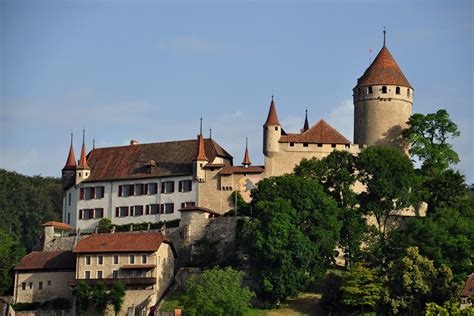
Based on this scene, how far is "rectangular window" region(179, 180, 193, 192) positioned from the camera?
9764 cm

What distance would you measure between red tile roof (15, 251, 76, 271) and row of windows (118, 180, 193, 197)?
8.50 meters

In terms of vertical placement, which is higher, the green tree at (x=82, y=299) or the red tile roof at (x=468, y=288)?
the red tile roof at (x=468, y=288)

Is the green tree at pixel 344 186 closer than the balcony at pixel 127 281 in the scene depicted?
No

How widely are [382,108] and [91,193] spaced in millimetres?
25028

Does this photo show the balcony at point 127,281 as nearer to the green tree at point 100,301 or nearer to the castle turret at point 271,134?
the green tree at point 100,301

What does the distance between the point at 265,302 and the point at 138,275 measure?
952 centimetres

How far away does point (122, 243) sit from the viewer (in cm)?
9012

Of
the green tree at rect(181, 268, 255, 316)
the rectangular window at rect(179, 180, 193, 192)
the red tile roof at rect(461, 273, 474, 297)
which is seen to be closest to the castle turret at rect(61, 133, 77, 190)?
the rectangular window at rect(179, 180, 193, 192)

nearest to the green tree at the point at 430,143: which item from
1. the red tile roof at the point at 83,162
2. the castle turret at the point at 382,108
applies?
the castle turret at the point at 382,108

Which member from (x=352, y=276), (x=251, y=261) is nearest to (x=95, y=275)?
(x=251, y=261)

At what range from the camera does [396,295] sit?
78250mm

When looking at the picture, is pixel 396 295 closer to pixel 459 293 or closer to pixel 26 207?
pixel 459 293

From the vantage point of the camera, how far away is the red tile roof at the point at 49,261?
9231 cm

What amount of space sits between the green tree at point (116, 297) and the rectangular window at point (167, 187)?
13574mm
